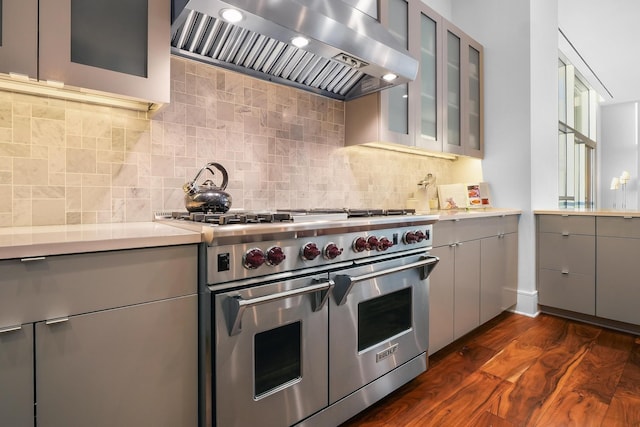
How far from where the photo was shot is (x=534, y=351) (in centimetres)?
225

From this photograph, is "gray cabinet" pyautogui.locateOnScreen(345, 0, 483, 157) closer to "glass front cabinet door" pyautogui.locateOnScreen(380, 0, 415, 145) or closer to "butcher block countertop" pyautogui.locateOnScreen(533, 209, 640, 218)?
"glass front cabinet door" pyautogui.locateOnScreen(380, 0, 415, 145)

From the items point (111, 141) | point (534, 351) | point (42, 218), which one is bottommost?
point (534, 351)

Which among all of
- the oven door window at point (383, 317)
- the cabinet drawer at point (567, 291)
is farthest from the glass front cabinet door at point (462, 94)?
the oven door window at point (383, 317)

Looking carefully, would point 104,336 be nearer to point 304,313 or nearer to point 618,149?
point 304,313

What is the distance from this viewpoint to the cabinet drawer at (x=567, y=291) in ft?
8.90

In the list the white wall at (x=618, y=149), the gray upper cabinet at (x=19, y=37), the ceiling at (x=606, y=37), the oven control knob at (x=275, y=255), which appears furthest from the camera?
the white wall at (x=618, y=149)

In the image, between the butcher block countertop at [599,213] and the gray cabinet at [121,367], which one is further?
the butcher block countertop at [599,213]

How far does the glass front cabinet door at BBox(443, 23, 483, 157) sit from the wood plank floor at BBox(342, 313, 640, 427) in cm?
157

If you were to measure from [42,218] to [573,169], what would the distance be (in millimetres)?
6060

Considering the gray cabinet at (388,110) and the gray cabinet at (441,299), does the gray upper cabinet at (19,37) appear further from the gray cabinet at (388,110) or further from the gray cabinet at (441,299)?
the gray cabinet at (441,299)

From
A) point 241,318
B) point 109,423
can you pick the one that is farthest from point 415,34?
point 109,423

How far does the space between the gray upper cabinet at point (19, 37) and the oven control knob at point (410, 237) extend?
5.15ft

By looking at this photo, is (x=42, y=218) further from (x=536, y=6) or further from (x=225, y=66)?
(x=536, y=6)

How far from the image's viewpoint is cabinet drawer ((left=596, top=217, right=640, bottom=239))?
98.2 inches
